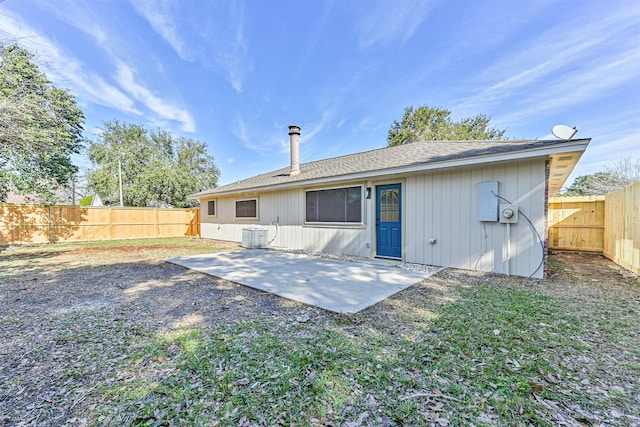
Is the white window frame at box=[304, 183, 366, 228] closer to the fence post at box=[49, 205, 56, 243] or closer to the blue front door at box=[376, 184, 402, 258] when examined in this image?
the blue front door at box=[376, 184, 402, 258]

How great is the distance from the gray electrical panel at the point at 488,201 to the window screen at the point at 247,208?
8.15m

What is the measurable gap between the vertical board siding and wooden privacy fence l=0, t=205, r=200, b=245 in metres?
17.0

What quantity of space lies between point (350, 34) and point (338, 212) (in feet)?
22.5

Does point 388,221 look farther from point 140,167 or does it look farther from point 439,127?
point 140,167

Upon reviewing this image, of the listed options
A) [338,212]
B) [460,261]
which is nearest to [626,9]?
[460,261]

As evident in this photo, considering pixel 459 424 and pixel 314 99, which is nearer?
pixel 459 424

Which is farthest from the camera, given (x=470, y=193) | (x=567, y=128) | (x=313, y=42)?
(x=313, y=42)

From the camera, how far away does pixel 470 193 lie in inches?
217

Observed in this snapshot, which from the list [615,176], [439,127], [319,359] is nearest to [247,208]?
[319,359]

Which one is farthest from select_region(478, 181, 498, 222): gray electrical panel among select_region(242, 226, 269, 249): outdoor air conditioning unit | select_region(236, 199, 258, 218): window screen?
select_region(236, 199, 258, 218): window screen

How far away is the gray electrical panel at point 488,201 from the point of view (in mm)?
→ 5118

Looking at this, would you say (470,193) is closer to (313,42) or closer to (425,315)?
(425,315)

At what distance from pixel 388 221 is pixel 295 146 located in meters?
5.31

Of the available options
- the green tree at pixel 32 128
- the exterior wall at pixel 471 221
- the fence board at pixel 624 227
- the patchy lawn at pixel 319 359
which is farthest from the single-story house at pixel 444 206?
the green tree at pixel 32 128
